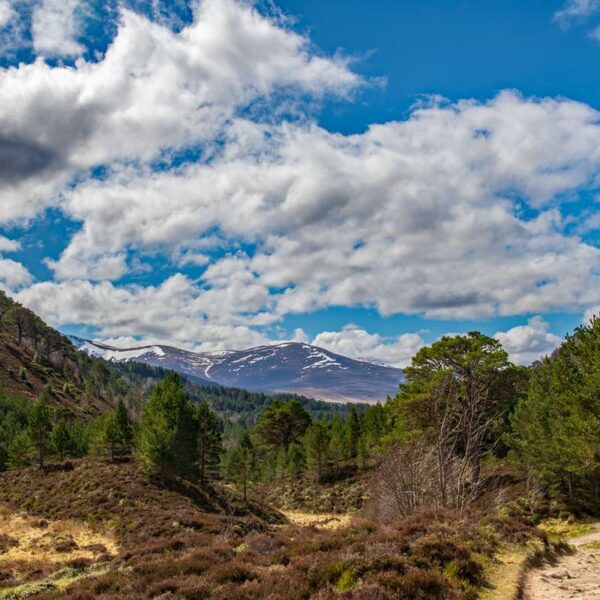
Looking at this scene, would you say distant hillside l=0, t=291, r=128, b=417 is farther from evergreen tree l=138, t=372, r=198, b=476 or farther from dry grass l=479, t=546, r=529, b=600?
dry grass l=479, t=546, r=529, b=600

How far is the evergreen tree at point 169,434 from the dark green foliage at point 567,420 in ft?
112

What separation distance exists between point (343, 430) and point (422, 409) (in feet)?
154

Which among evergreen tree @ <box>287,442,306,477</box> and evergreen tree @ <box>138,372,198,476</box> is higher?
evergreen tree @ <box>138,372,198,476</box>

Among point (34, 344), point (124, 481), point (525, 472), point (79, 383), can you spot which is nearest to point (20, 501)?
point (124, 481)

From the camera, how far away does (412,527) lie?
50.4 feet

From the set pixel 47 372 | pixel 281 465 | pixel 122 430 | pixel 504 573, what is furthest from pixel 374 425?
pixel 47 372

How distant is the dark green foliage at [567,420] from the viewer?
85.9 ft

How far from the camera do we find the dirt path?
1072cm

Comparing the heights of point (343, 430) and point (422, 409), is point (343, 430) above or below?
below

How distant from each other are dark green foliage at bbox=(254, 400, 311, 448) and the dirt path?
75.1 metres

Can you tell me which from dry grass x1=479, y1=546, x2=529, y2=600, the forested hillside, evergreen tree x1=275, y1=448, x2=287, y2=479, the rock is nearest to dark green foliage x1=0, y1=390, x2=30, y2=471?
the forested hillside

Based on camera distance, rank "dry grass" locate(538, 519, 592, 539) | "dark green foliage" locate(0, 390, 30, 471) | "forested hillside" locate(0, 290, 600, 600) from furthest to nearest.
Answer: "dark green foliage" locate(0, 390, 30, 471) < "dry grass" locate(538, 519, 592, 539) < "forested hillside" locate(0, 290, 600, 600)

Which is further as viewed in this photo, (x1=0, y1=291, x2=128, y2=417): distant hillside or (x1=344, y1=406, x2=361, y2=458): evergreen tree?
(x1=0, y1=291, x2=128, y2=417): distant hillside

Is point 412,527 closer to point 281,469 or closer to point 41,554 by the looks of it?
point 41,554
